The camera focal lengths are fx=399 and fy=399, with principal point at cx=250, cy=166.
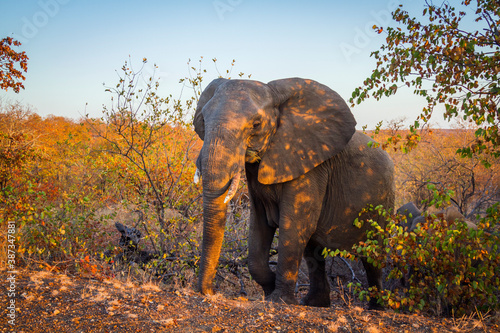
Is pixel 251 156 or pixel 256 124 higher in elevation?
pixel 256 124

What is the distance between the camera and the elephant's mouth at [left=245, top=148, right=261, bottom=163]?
194 inches

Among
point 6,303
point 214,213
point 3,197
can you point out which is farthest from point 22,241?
point 214,213

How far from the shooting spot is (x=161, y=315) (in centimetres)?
369

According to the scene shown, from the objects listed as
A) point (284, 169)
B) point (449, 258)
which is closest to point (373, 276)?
point (449, 258)

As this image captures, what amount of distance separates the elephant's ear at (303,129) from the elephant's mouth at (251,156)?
0.10m

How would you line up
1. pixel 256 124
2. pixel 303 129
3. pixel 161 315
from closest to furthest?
pixel 161 315
pixel 256 124
pixel 303 129

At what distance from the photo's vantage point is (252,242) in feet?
18.8

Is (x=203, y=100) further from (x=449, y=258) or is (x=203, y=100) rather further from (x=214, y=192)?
(x=449, y=258)

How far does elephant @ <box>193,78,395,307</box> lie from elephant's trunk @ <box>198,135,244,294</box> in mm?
11

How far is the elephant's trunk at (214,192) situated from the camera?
14.5 feet

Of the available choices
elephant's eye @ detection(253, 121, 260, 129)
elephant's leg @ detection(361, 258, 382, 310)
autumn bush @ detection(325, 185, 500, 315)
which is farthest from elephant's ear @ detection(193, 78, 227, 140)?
elephant's leg @ detection(361, 258, 382, 310)

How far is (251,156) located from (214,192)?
2.42ft

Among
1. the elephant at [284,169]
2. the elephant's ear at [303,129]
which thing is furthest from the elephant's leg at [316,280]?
the elephant's ear at [303,129]

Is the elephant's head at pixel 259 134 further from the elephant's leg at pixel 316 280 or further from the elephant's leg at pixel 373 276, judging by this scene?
the elephant's leg at pixel 373 276
